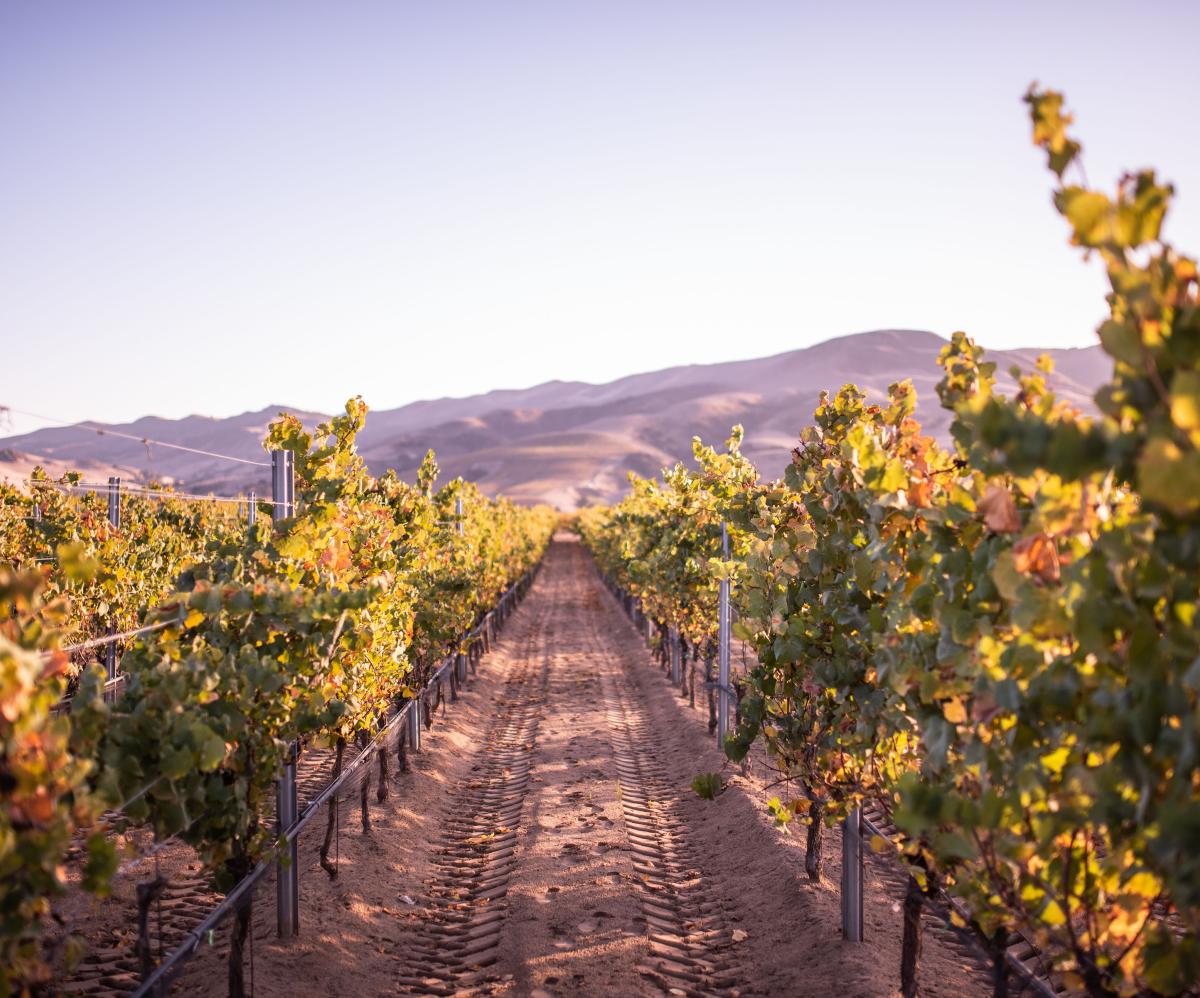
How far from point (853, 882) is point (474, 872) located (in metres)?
3.15

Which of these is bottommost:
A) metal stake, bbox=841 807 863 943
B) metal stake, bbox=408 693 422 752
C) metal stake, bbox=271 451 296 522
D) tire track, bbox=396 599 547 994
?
tire track, bbox=396 599 547 994

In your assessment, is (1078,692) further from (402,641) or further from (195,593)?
(402,641)

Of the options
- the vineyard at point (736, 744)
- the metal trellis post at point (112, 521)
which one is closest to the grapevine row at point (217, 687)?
the vineyard at point (736, 744)

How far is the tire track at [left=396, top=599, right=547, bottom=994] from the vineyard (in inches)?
1.6

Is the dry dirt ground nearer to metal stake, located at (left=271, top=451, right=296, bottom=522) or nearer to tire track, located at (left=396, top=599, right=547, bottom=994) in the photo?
tire track, located at (left=396, top=599, right=547, bottom=994)

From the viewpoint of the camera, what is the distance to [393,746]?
10586mm

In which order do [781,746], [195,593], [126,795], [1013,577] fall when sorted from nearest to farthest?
[1013,577], [126,795], [195,593], [781,746]

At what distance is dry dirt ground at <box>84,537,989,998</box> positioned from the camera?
529 centimetres

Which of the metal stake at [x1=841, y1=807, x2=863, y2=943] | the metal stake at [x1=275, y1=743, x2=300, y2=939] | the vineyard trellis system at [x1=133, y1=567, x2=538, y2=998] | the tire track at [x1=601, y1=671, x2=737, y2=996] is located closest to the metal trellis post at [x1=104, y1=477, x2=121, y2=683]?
the vineyard trellis system at [x1=133, y1=567, x2=538, y2=998]

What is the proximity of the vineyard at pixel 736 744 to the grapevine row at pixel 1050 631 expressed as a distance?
12 millimetres

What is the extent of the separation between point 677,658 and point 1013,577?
1281cm

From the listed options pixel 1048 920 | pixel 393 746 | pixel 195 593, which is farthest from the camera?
pixel 393 746

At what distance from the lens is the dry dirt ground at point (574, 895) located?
529cm

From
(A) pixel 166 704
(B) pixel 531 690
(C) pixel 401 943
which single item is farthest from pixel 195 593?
(B) pixel 531 690
